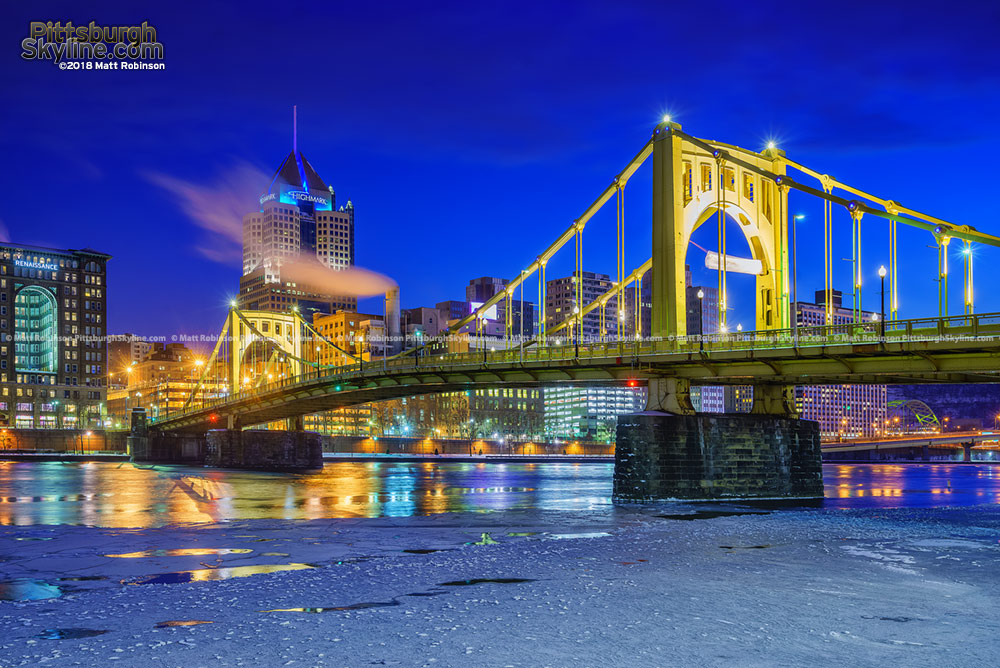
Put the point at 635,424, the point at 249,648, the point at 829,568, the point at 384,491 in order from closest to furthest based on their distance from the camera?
the point at 249,648 < the point at 829,568 < the point at 635,424 < the point at 384,491

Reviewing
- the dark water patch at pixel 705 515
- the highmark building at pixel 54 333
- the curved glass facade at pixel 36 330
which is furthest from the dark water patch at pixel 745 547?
the curved glass facade at pixel 36 330

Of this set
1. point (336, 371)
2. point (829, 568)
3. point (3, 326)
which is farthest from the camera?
point (3, 326)

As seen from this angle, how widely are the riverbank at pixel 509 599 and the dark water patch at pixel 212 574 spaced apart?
126mm

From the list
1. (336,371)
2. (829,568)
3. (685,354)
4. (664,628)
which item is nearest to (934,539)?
(829,568)

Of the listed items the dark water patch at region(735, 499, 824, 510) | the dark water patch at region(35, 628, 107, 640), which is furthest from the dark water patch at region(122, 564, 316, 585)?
the dark water patch at region(735, 499, 824, 510)

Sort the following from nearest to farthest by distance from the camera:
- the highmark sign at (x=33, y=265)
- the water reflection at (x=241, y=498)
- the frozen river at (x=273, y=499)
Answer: the water reflection at (x=241, y=498)
the frozen river at (x=273, y=499)
the highmark sign at (x=33, y=265)

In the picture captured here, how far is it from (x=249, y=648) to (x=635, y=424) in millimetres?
29659

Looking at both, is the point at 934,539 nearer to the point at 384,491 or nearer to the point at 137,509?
the point at 137,509

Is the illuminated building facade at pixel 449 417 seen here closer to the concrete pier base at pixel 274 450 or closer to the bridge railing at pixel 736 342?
the concrete pier base at pixel 274 450

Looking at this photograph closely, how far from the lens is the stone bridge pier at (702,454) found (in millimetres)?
40438

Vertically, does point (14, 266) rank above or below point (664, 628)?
above

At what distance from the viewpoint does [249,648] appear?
12477mm

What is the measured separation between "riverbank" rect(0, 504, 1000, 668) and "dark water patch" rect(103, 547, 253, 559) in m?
0.20

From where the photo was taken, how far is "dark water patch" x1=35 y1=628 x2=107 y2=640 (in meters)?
13.0
